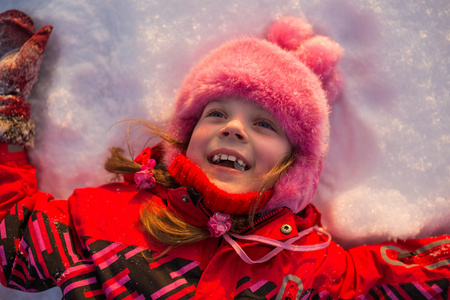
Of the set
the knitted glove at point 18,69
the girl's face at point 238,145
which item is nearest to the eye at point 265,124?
the girl's face at point 238,145

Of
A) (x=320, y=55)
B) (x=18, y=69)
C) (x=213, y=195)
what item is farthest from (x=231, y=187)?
(x=18, y=69)

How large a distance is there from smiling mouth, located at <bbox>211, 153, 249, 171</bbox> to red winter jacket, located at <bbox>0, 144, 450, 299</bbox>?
14 centimetres

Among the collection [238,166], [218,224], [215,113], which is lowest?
[218,224]

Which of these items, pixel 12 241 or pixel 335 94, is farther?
pixel 335 94

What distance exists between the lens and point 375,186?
1364 mm

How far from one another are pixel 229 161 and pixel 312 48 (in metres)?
0.56

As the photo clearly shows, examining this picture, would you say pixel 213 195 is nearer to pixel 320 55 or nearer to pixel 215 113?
pixel 215 113

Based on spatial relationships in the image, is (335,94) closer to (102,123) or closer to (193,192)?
(193,192)

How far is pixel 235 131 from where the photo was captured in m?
1.09

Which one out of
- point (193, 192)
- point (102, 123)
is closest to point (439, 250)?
point (193, 192)

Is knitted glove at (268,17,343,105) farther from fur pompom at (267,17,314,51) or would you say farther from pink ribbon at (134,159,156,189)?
pink ribbon at (134,159,156,189)

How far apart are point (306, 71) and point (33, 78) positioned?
3.28 ft

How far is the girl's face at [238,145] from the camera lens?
1100 millimetres

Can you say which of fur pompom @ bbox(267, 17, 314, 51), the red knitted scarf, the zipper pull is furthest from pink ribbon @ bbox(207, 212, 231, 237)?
fur pompom @ bbox(267, 17, 314, 51)
